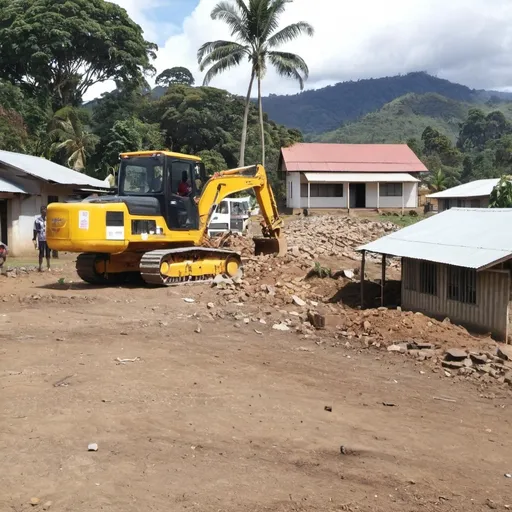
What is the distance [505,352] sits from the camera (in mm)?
11227

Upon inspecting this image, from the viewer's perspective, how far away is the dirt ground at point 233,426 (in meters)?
5.71

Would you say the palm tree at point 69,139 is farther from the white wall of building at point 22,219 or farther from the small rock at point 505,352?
the small rock at point 505,352

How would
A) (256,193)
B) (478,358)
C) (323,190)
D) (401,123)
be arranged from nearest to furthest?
(478,358) → (256,193) → (323,190) → (401,123)

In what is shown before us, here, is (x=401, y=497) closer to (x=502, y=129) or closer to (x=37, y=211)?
(x=37, y=211)

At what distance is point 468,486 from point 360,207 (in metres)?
39.6

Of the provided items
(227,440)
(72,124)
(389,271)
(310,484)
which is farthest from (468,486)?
(72,124)

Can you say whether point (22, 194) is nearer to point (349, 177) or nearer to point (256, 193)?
point (256, 193)

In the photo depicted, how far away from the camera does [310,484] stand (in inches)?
233

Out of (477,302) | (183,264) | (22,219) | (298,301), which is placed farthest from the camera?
(22,219)

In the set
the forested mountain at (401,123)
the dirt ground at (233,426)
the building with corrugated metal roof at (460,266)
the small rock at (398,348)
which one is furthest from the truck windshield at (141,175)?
the forested mountain at (401,123)

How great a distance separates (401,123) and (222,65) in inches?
4443

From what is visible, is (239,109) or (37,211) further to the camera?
(239,109)

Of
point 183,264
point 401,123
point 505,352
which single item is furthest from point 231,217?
point 401,123

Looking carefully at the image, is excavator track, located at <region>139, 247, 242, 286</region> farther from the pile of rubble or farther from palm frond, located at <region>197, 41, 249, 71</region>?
palm frond, located at <region>197, 41, 249, 71</region>
